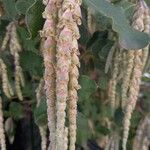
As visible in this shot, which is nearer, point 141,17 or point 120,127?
point 141,17

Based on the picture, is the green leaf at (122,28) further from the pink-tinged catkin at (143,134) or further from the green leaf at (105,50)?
the pink-tinged catkin at (143,134)

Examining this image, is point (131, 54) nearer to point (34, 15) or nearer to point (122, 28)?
point (122, 28)

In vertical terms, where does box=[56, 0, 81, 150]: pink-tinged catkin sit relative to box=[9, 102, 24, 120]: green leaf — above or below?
above

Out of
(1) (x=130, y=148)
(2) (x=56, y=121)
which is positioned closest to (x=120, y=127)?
(1) (x=130, y=148)

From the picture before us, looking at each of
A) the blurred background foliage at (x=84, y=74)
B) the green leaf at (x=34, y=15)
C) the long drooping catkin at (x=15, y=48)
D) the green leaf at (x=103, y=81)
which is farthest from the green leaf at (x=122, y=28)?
the green leaf at (x=103, y=81)

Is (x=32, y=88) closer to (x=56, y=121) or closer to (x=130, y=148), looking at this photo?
(x=130, y=148)

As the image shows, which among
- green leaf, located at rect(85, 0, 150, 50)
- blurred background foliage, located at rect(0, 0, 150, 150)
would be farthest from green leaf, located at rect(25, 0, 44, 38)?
green leaf, located at rect(85, 0, 150, 50)

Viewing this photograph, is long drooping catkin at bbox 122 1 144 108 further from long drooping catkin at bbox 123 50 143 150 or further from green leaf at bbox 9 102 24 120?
green leaf at bbox 9 102 24 120

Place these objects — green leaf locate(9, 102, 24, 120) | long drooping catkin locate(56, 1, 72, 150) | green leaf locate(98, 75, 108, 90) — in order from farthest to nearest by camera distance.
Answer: green leaf locate(9, 102, 24, 120) → green leaf locate(98, 75, 108, 90) → long drooping catkin locate(56, 1, 72, 150)
